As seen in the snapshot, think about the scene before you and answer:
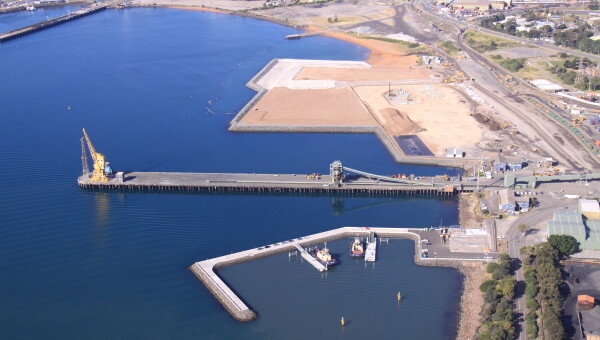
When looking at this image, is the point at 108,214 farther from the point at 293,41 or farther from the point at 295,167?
the point at 293,41

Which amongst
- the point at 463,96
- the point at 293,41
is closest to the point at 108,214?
the point at 463,96

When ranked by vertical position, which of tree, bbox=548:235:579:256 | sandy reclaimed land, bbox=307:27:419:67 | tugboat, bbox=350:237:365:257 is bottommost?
tugboat, bbox=350:237:365:257

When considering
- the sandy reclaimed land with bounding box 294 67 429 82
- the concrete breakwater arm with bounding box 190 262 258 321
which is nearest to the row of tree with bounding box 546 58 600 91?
the sandy reclaimed land with bounding box 294 67 429 82

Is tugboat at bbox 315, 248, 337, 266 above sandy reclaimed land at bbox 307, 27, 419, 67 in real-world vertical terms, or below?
below

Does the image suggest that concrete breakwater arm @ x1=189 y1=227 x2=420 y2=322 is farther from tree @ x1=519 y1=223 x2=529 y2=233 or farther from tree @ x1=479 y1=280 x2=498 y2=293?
tree @ x1=519 y1=223 x2=529 y2=233

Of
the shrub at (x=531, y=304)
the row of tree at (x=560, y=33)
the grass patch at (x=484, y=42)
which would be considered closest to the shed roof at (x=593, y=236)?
the shrub at (x=531, y=304)

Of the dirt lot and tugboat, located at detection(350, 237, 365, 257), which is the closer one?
tugboat, located at detection(350, 237, 365, 257)
